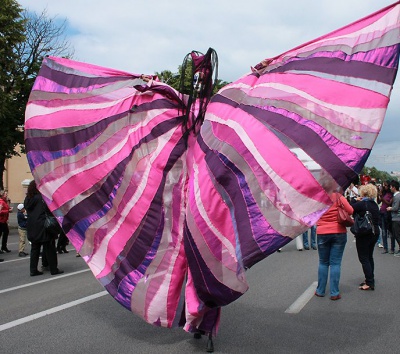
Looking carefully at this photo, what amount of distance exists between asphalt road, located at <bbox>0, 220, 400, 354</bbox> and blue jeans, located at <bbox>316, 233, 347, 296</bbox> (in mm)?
203

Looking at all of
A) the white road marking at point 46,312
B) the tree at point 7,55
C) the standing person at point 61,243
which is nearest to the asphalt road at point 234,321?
the white road marking at point 46,312

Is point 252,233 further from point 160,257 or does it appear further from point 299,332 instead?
point 299,332

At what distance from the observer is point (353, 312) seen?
574 centimetres

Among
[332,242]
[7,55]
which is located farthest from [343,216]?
[7,55]

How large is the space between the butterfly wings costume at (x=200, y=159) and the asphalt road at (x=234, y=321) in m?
0.80

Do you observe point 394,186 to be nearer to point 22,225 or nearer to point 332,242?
point 332,242

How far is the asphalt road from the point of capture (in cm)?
444

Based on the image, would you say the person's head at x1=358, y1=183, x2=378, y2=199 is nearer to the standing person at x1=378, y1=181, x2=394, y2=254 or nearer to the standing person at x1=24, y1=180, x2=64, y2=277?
the standing person at x1=378, y1=181, x2=394, y2=254

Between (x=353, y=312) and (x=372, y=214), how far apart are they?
1.79 metres

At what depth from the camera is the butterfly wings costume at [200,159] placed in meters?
3.19

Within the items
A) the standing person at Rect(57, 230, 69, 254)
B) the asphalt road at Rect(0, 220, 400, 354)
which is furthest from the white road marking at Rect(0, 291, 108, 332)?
the standing person at Rect(57, 230, 69, 254)

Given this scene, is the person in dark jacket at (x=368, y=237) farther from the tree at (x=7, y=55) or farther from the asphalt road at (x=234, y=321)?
the tree at (x=7, y=55)

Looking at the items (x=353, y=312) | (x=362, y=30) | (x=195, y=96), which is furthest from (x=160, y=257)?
(x=353, y=312)

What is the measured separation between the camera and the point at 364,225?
6.82 metres
